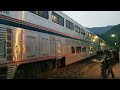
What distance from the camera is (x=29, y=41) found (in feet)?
31.2

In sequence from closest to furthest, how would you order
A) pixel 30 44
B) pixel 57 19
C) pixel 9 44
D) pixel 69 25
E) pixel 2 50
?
pixel 2 50 → pixel 9 44 → pixel 30 44 → pixel 57 19 → pixel 69 25

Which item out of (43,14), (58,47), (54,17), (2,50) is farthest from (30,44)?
(58,47)

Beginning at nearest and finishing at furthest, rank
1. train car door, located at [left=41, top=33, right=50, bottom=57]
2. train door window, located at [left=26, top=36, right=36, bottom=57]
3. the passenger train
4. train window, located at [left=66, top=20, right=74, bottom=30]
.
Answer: the passenger train
train door window, located at [left=26, top=36, right=36, bottom=57]
train car door, located at [left=41, top=33, right=50, bottom=57]
train window, located at [left=66, top=20, right=74, bottom=30]

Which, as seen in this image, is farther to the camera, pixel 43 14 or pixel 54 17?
pixel 54 17

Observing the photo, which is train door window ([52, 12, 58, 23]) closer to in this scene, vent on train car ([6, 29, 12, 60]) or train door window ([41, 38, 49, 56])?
train door window ([41, 38, 49, 56])

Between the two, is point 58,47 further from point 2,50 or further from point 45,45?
point 2,50

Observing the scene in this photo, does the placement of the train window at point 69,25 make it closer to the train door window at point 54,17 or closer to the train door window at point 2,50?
the train door window at point 54,17

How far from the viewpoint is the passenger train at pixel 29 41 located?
Answer: 7.90m

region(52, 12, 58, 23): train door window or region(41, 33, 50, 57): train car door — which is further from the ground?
region(52, 12, 58, 23): train door window

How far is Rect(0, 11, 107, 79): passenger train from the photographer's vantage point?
7897mm

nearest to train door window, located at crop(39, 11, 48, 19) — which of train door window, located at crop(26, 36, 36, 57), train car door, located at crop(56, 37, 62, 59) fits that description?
train door window, located at crop(26, 36, 36, 57)

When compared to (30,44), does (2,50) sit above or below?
below

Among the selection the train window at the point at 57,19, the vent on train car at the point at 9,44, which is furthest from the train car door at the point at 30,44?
the train window at the point at 57,19

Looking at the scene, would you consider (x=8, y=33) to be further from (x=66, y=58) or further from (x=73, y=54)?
(x=73, y=54)
